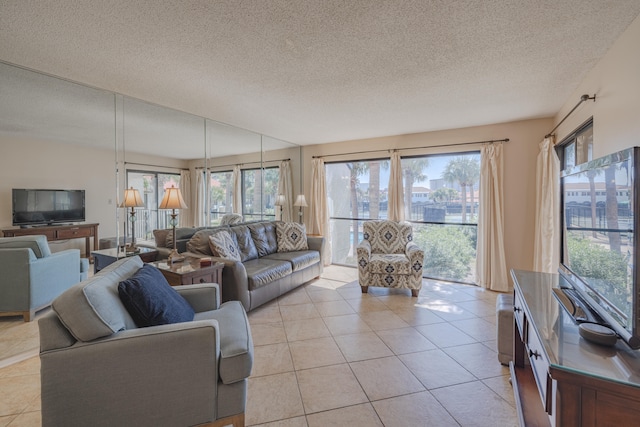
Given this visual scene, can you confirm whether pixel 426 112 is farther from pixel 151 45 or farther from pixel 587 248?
pixel 151 45

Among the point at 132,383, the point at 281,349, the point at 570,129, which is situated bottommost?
the point at 281,349

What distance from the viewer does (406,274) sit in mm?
3732

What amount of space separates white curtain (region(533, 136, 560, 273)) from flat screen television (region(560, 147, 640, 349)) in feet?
5.76

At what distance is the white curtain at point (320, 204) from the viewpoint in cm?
541

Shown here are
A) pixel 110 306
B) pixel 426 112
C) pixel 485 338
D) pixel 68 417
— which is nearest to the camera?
pixel 68 417

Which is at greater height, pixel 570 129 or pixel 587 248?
pixel 570 129

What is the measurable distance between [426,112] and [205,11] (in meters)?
2.71

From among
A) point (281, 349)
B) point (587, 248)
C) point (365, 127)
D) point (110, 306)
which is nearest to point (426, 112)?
A: point (365, 127)

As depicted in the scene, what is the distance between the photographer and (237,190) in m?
4.55

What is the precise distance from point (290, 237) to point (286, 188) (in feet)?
4.49

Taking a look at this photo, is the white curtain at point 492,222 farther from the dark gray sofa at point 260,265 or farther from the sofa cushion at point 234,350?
the sofa cushion at point 234,350

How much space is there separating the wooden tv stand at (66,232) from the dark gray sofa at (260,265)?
924mm

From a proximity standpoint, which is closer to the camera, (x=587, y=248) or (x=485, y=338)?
(x=587, y=248)

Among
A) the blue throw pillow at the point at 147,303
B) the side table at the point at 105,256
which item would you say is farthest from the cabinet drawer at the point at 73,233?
the blue throw pillow at the point at 147,303
